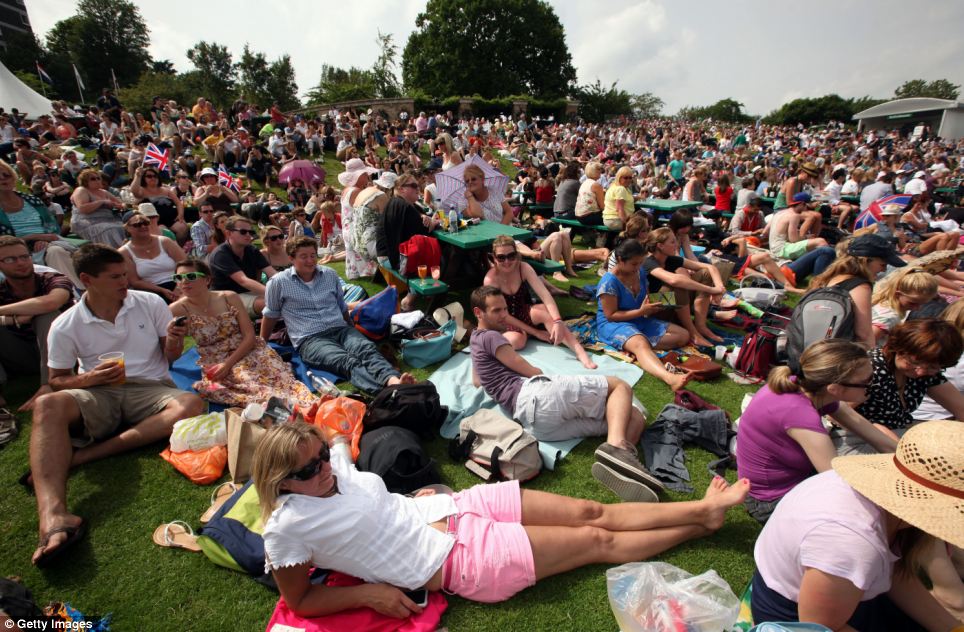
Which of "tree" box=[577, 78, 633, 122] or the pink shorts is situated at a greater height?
"tree" box=[577, 78, 633, 122]

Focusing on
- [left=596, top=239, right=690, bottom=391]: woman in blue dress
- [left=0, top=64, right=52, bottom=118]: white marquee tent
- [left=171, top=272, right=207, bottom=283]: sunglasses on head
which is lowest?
[left=596, top=239, right=690, bottom=391]: woman in blue dress

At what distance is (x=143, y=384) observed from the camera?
3703mm

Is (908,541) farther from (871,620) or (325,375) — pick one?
(325,375)

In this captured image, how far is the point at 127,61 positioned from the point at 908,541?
73.0m

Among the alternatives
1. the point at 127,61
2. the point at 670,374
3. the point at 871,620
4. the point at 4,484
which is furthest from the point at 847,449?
the point at 127,61

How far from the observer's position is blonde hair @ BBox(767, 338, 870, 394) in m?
2.29

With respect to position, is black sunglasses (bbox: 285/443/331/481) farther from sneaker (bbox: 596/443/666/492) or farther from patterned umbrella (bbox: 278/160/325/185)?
patterned umbrella (bbox: 278/160/325/185)

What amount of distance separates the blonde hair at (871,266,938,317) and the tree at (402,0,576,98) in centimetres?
4956

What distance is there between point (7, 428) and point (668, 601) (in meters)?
5.21

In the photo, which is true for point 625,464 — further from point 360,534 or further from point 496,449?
point 360,534

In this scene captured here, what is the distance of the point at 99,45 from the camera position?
50531 mm

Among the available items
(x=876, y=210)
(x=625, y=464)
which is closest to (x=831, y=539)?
(x=625, y=464)

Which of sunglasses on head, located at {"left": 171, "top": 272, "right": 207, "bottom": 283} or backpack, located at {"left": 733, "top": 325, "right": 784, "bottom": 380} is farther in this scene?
backpack, located at {"left": 733, "top": 325, "right": 784, "bottom": 380}

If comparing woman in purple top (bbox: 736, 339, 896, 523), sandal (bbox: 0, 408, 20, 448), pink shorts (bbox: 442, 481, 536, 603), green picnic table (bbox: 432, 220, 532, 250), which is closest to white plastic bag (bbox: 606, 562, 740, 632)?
pink shorts (bbox: 442, 481, 536, 603)
